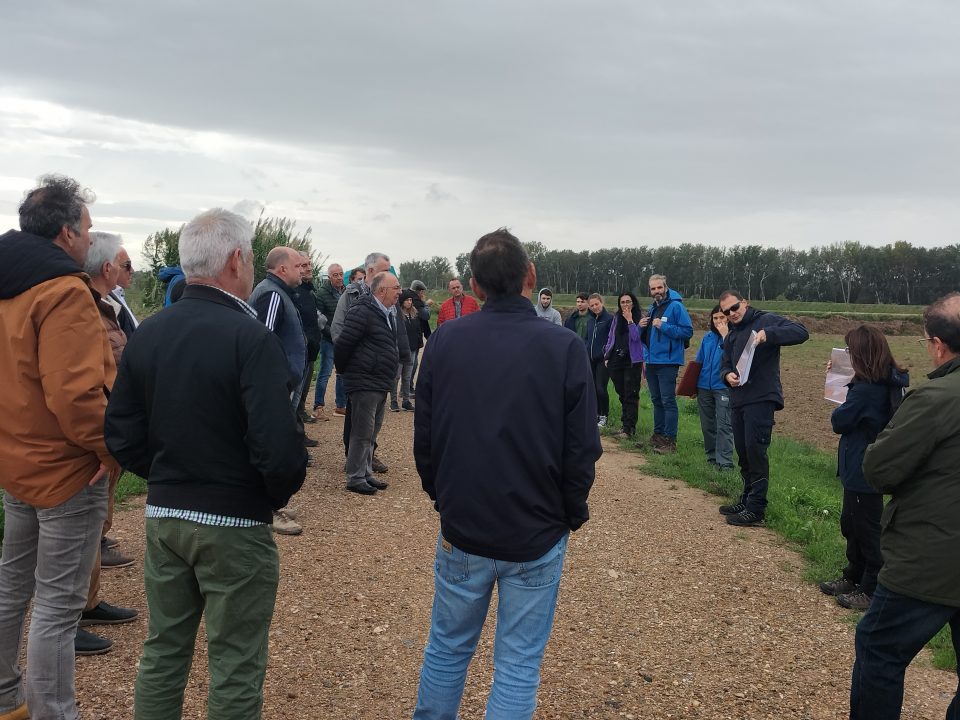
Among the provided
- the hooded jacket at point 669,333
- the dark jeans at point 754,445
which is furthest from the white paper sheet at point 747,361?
the hooded jacket at point 669,333

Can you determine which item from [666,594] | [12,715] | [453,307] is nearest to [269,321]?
[12,715]

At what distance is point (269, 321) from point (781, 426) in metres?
11.8

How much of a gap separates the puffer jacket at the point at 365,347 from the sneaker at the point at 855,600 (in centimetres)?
420

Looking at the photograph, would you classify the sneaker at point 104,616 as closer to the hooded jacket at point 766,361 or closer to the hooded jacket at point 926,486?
the hooded jacket at point 926,486

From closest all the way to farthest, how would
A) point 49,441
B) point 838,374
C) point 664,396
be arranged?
point 49,441 → point 838,374 → point 664,396

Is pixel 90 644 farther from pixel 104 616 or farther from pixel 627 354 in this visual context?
pixel 627 354

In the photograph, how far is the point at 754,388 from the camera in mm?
6625

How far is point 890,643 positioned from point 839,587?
7.84 ft

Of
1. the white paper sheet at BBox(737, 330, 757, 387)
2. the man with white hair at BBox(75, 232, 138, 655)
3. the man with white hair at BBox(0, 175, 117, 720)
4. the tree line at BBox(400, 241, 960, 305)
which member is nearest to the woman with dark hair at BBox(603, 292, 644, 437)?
the white paper sheet at BBox(737, 330, 757, 387)

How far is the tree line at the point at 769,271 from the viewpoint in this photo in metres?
102

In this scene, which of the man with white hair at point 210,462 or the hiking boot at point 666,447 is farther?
the hiking boot at point 666,447

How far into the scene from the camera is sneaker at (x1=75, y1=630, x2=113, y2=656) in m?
3.96

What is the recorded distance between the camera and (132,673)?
12.5 feet

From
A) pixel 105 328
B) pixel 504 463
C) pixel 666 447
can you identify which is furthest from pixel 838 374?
pixel 105 328
